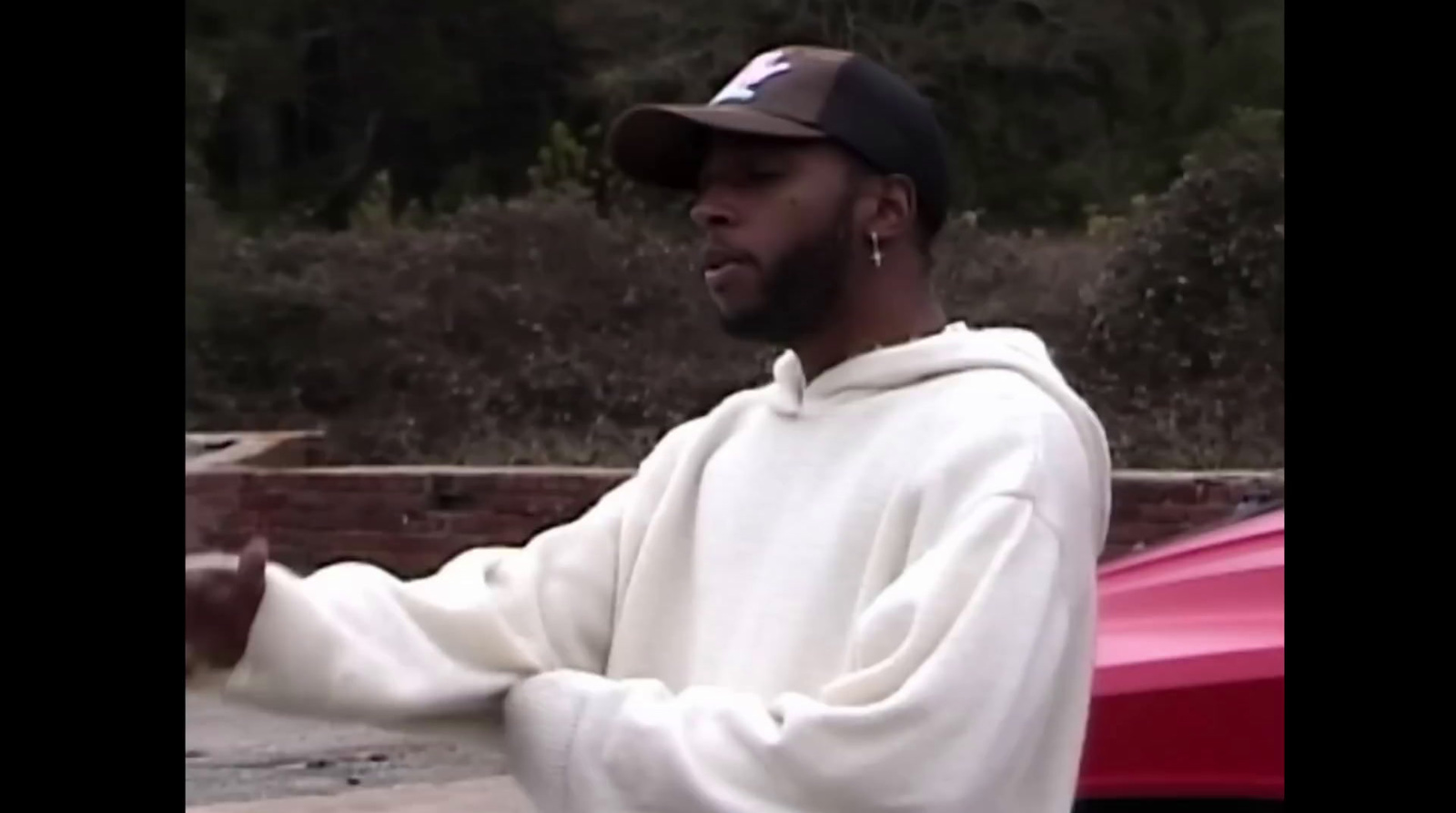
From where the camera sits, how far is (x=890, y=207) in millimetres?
2754

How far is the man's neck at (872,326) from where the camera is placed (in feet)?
9.11

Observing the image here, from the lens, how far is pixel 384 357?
49.2ft

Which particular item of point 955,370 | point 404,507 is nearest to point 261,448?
point 404,507

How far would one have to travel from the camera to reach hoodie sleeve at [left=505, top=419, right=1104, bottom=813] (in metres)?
2.41

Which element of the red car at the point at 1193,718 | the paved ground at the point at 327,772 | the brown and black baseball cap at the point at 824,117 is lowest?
the paved ground at the point at 327,772

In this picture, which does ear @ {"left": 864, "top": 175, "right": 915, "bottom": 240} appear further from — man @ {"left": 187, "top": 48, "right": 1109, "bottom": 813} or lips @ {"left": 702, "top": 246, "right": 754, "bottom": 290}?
lips @ {"left": 702, "top": 246, "right": 754, "bottom": 290}

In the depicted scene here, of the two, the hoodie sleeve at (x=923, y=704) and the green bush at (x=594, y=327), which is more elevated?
the hoodie sleeve at (x=923, y=704)

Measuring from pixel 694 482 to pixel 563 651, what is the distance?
25cm

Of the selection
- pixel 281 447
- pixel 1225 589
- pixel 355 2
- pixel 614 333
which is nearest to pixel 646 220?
pixel 614 333

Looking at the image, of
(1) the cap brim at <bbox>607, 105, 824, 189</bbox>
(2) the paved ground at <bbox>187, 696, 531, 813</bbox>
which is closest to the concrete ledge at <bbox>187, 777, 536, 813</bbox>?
(2) the paved ground at <bbox>187, 696, 531, 813</bbox>

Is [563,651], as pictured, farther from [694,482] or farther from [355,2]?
[355,2]

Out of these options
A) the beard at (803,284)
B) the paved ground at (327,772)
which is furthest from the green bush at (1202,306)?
the beard at (803,284)

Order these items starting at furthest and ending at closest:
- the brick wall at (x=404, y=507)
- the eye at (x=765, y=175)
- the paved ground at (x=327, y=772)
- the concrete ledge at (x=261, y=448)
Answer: the concrete ledge at (x=261, y=448) → the brick wall at (x=404, y=507) → the paved ground at (x=327, y=772) → the eye at (x=765, y=175)

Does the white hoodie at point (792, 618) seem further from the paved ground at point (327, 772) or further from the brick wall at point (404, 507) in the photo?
the brick wall at point (404, 507)
